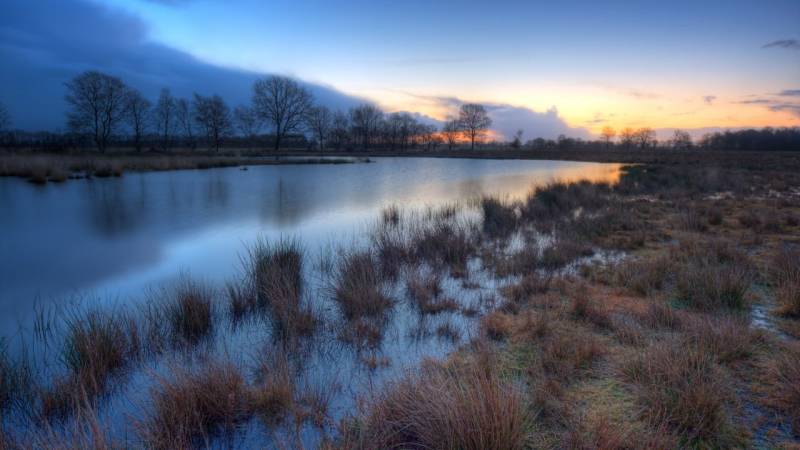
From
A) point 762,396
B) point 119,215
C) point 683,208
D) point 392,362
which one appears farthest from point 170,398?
point 683,208

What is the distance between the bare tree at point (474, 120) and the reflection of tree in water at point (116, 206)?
7983 centimetres

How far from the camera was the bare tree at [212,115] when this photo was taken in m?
57.6

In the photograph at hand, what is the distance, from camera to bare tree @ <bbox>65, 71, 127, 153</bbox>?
44.1 meters

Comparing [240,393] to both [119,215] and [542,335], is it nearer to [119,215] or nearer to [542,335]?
[542,335]

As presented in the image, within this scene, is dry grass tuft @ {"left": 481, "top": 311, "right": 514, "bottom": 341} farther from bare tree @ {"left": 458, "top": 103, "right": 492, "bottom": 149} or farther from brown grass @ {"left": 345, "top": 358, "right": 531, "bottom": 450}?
bare tree @ {"left": 458, "top": 103, "right": 492, "bottom": 149}

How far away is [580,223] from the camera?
403 inches

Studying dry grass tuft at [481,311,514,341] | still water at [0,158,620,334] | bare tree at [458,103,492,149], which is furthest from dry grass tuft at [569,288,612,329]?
bare tree at [458,103,492,149]

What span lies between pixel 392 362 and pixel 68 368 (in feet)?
10.4

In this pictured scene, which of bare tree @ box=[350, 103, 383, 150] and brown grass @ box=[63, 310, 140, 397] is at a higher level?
bare tree @ box=[350, 103, 383, 150]

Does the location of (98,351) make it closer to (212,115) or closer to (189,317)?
(189,317)

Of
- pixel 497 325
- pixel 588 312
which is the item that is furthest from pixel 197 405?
pixel 588 312

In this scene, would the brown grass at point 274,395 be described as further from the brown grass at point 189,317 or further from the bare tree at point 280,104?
the bare tree at point 280,104

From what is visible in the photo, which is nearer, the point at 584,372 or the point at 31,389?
the point at 31,389

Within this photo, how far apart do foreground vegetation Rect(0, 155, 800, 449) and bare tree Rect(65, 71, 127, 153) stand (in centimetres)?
5164
